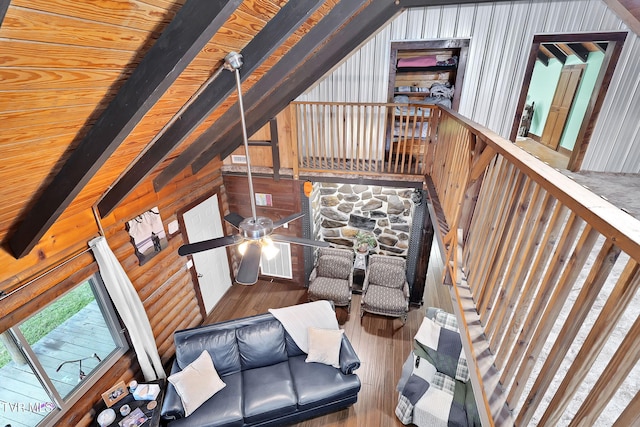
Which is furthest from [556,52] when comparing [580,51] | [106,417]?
[106,417]

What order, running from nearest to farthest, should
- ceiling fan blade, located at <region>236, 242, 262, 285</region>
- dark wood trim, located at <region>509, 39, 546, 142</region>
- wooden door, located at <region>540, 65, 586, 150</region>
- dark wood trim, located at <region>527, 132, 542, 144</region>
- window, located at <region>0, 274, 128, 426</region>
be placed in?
ceiling fan blade, located at <region>236, 242, 262, 285</region>, window, located at <region>0, 274, 128, 426</region>, dark wood trim, located at <region>509, 39, 546, 142</region>, wooden door, located at <region>540, 65, 586, 150</region>, dark wood trim, located at <region>527, 132, 542, 144</region>

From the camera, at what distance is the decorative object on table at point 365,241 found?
5.57 metres

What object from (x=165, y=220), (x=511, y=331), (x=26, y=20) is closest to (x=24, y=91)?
(x=26, y=20)

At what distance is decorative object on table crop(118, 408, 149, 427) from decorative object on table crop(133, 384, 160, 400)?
155 millimetres

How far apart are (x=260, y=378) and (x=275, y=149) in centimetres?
334

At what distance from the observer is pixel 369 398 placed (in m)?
3.88

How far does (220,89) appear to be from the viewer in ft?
7.09

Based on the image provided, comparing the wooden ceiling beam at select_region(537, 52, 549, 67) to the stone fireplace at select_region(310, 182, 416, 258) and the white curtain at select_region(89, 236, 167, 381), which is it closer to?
the stone fireplace at select_region(310, 182, 416, 258)

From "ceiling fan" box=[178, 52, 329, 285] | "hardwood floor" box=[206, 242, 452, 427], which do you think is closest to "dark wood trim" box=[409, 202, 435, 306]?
"hardwood floor" box=[206, 242, 452, 427]

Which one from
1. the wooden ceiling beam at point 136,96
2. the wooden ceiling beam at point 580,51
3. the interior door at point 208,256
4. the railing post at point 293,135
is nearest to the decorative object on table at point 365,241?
the railing post at point 293,135

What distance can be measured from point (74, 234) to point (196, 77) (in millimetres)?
2118

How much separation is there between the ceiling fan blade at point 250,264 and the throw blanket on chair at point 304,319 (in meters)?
2.26

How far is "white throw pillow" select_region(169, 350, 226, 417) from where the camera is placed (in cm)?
334

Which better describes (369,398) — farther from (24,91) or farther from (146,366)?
(24,91)
